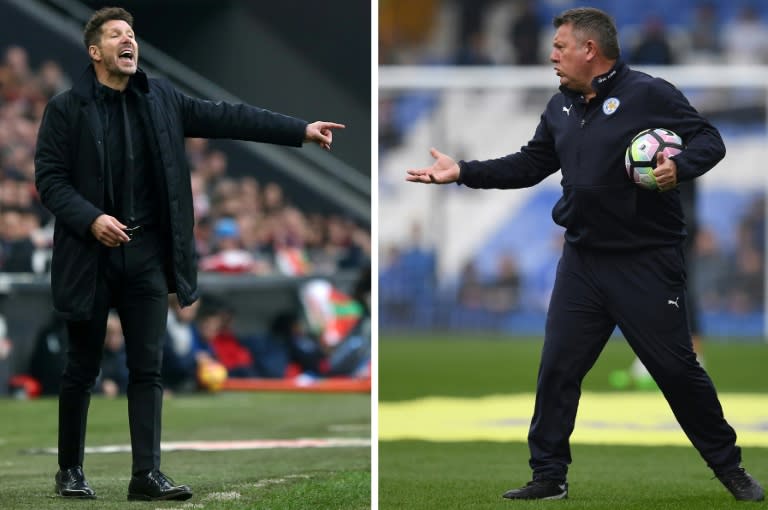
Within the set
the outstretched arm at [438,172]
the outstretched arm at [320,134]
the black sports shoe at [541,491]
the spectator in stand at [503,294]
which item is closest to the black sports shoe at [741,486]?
the black sports shoe at [541,491]

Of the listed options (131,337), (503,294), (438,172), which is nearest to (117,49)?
(131,337)

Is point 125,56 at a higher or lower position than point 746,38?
lower

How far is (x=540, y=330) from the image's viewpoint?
80.2ft

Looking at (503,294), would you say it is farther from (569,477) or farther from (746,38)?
(569,477)

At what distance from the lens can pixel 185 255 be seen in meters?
7.01

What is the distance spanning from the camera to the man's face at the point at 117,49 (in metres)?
6.88

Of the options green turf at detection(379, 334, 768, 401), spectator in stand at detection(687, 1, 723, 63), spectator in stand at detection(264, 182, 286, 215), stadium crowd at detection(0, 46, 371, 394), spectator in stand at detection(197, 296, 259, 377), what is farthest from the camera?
spectator in stand at detection(687, 1, 723, 63)

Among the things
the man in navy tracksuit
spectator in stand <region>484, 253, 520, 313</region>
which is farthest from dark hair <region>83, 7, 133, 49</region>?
spectator in stand <region>484, 253, 520, 313</region>

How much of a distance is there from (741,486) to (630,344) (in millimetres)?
789

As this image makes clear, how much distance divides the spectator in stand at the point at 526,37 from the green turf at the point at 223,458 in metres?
12.6

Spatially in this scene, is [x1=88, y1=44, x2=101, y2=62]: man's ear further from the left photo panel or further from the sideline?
the sideline

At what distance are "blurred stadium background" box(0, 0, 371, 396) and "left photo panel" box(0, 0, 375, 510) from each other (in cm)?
3

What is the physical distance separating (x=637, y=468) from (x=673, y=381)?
1.60 metres

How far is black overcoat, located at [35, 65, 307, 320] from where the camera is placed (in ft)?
22.5
